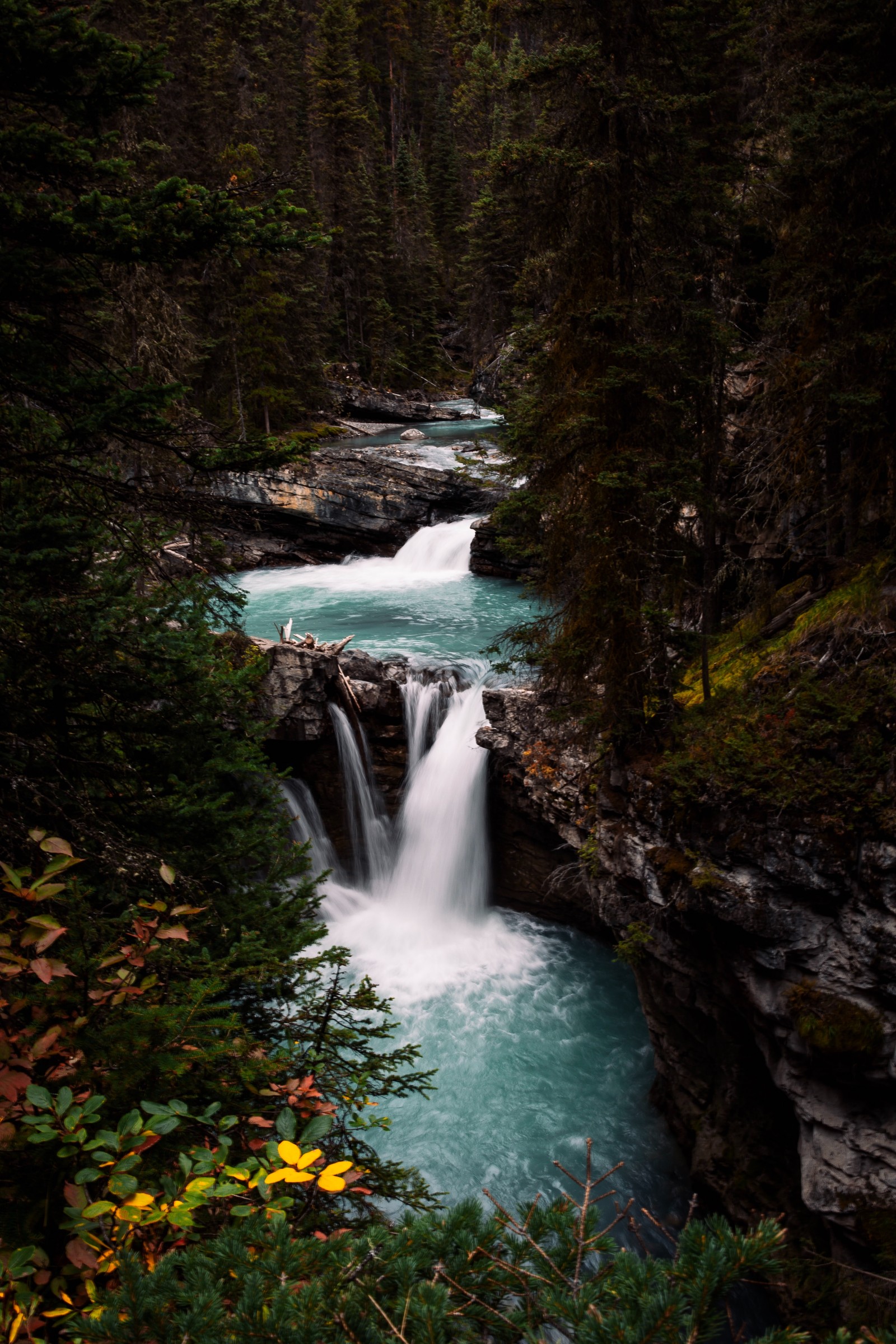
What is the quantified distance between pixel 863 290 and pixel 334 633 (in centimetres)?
1347

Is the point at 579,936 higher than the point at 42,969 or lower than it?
lower

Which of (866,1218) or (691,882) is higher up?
(691,882)

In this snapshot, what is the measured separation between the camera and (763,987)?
6.49 meters

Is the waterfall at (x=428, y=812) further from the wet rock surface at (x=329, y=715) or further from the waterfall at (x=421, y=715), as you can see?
the wet rock surface at (x=329, y=715)

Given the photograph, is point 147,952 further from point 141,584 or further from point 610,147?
point 141,584

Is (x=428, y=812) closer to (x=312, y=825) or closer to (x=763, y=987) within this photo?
(x=312, y=825)

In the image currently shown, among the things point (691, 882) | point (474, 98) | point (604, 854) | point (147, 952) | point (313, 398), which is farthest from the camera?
point (474, 98)

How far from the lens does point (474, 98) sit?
2071 inches

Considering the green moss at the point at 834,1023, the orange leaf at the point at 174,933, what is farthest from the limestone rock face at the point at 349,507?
the orange leaf at the point at 174,933

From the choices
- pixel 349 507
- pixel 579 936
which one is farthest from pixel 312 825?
pixel 349 507

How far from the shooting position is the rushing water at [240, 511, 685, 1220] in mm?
8703

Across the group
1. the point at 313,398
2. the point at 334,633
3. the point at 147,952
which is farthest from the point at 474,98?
the point at 147,952

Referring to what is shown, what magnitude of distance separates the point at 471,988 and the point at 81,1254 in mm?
9585

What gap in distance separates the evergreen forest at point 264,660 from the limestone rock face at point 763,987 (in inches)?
13.6
